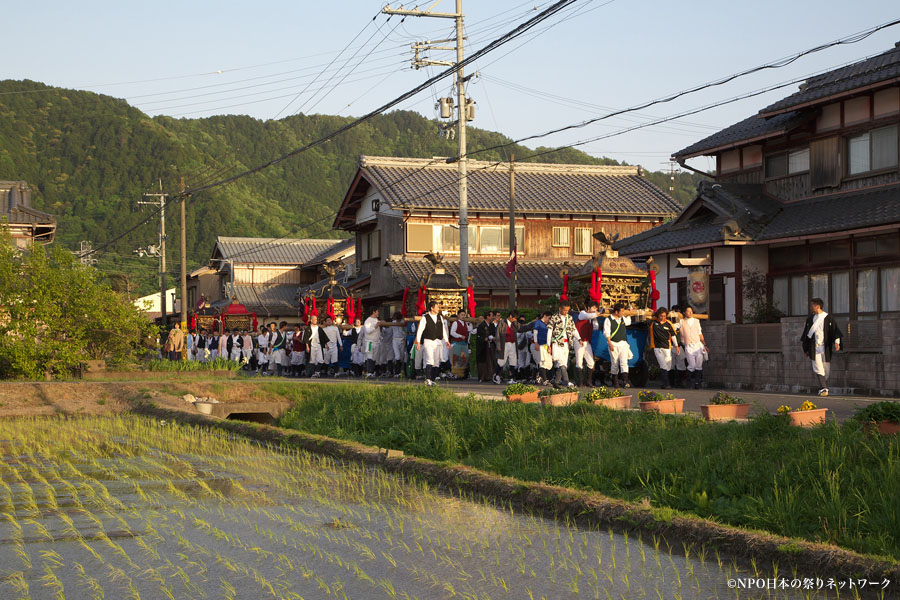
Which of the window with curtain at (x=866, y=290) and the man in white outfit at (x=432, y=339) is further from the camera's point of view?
the window with curtain at (x=866, y=290)

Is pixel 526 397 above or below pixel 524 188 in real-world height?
below

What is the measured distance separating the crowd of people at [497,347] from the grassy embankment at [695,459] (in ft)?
19.7

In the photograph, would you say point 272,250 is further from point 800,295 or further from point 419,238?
point 800,295

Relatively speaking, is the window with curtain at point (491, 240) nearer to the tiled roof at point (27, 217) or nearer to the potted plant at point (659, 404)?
the tiled roof at point (27, 217)

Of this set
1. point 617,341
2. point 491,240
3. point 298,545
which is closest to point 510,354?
point 617,341

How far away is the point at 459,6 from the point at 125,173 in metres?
44.8

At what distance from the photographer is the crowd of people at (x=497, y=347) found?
18672 millimetres

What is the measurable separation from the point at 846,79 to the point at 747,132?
12.4 feet

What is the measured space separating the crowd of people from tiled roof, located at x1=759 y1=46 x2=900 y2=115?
7.05m

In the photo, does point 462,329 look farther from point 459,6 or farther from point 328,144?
point 328,144

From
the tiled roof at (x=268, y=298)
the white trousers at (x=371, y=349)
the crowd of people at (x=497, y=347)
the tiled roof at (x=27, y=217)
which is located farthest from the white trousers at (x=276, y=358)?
the tiled roof at (x=268, y=298)

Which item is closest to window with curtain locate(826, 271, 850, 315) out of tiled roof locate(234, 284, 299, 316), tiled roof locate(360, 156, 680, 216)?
tiled roof locate(360, 156, 680, 216)

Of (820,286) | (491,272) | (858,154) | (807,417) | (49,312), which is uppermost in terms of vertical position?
(858,154)

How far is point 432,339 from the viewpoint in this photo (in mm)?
20875
